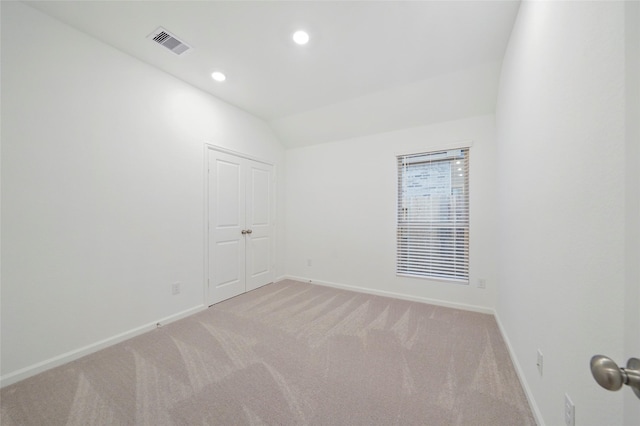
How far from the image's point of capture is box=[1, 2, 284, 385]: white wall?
171cm

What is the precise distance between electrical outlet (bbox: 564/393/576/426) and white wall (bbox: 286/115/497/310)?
6.75 ft

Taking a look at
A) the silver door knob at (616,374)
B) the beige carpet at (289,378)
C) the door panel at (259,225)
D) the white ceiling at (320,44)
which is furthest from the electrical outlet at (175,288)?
the silver door knob at (616,374)

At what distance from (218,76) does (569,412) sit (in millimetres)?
3770

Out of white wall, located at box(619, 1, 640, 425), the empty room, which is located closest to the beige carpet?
the empty room

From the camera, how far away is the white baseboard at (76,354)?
1.66 metres

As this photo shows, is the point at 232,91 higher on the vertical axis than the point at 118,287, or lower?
higher

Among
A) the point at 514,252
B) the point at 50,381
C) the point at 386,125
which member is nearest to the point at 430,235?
the point at 514,252

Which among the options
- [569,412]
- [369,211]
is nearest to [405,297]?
[369,211]

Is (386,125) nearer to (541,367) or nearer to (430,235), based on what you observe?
(430,235)

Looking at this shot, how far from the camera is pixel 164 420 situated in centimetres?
136

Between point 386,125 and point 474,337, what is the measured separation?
2.86m

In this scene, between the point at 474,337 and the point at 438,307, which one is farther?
the point at 438,307

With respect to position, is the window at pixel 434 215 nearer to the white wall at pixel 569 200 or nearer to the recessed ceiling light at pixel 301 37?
the white wall at pixel 569 200

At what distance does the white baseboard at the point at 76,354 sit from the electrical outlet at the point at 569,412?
10.6ft
